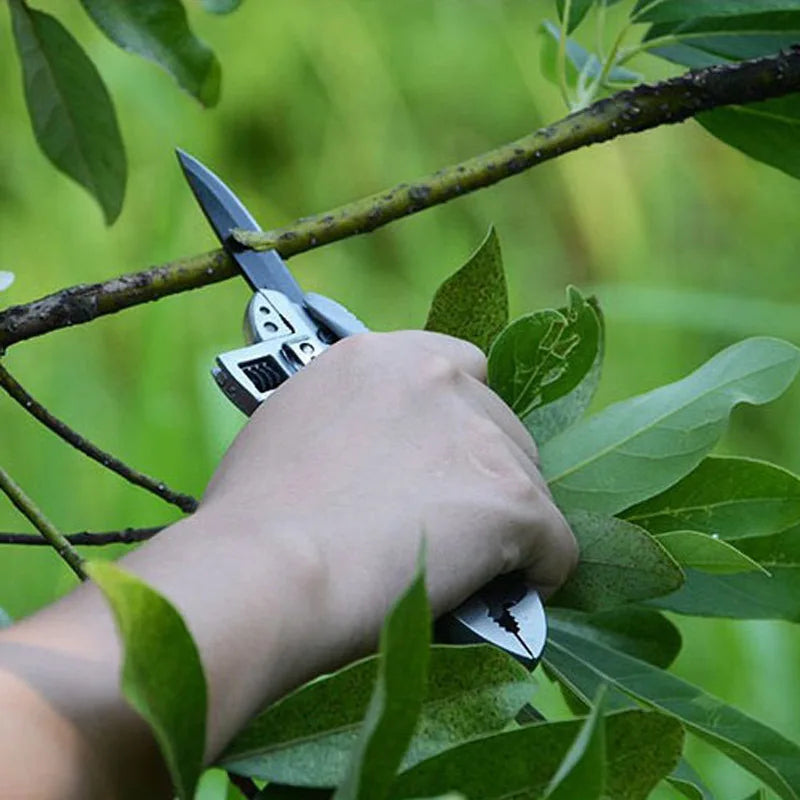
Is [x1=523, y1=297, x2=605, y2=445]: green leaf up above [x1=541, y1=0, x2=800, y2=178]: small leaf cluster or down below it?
below

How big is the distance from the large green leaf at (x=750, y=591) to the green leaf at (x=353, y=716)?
0.79 ft

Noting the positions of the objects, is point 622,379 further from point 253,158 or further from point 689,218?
point 253,158

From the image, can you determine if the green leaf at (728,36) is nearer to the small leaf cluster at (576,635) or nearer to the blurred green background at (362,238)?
the small leaf cluster at (576,635)

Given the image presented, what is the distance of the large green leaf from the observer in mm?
780

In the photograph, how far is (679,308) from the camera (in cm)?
218

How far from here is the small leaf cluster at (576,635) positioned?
464 mm

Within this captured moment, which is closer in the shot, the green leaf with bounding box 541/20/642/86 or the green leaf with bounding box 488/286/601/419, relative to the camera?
the green leaf with bounding box 488/286/601/419

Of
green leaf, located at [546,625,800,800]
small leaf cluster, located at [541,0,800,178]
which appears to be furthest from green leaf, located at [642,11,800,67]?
green leaf, located at [546,625,800,800]

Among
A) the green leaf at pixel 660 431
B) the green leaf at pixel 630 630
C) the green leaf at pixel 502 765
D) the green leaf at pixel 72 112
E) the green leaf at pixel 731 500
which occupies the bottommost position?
the green leaf at pixel 630 630

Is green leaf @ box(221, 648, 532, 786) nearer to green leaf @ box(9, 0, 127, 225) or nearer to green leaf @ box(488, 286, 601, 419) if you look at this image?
green leaf @ box(488, 286, 601, 419)

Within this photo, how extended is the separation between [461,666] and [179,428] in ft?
4.37

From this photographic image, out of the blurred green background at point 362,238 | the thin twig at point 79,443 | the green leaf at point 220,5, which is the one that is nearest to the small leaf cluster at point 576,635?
the thin twig at point 79,443

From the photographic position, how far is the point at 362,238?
2.47m

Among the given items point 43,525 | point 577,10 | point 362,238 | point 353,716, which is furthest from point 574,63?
point 362,238
